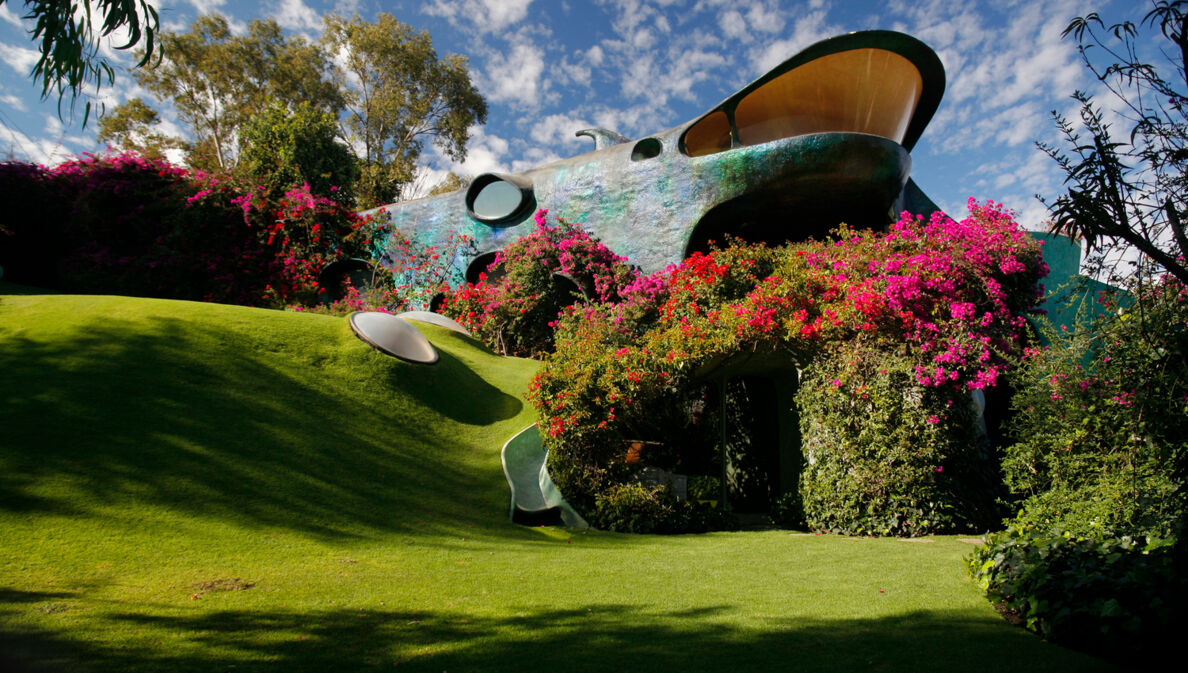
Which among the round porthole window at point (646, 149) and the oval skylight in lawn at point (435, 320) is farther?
the round porthole window at point (646, 149)

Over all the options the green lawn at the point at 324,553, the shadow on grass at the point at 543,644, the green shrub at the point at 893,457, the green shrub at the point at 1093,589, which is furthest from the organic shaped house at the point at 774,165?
the shadow on grass at the point at 543,644

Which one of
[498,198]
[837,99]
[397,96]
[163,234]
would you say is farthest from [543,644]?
[397,96]

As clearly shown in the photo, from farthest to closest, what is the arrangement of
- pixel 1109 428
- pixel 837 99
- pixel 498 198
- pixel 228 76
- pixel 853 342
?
pixel 228 76
pixel 498 198
pixel 837 99
pixel 853 342
pixel 1109 428

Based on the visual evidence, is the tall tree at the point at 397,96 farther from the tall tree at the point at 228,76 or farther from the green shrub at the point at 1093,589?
the green shrub at the point at 1093,589

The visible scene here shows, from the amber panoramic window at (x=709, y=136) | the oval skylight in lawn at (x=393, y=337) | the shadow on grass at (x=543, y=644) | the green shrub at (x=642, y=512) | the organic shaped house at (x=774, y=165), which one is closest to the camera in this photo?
the shadow on grass at (x=543, y=644)

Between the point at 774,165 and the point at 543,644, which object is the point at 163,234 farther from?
the point at 543,644

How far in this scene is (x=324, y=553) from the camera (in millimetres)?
5273

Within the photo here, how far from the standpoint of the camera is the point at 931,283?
7.74m

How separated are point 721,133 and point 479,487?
11.8 metres

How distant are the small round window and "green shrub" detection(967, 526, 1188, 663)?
48.9 feet

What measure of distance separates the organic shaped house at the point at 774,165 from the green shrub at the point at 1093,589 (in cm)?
1072

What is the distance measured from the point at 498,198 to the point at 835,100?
9.12 meters

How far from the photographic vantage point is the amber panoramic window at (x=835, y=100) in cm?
1387

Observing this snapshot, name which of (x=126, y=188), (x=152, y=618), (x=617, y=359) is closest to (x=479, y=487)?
(x=617, y=359)
